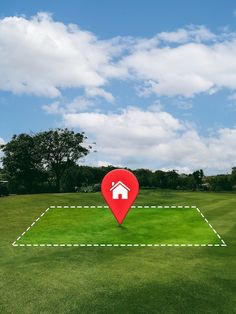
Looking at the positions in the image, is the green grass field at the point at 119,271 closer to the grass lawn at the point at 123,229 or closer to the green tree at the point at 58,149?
the grass lawn at the point at 123,229

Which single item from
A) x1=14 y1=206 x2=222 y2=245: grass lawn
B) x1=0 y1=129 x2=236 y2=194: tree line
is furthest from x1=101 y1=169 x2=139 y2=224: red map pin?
x1=0 y1=129 x2=236 y2=194: tree line

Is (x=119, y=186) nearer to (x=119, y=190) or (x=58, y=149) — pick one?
(x=119, y=190)

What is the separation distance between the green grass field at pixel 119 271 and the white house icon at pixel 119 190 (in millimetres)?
1570

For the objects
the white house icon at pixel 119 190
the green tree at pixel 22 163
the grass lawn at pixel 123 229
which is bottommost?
the grass lawn at pixel 123 229

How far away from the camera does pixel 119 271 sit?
14.0 meters

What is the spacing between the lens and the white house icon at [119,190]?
71.1 ft

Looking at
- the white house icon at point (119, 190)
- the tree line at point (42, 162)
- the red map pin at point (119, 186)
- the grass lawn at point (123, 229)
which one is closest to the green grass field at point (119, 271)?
the grass lawn at point (123, 229)

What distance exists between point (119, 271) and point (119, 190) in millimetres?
8034

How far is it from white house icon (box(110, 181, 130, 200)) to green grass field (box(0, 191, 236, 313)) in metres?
1.57

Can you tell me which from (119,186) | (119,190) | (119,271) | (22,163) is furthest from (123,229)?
(22,163)

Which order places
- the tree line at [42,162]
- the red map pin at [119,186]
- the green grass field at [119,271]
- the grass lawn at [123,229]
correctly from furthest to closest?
the tree line at [42,162] → the red map pin at [119,186] → the grass lawn at [123,229] → the green grass field at [119,271]

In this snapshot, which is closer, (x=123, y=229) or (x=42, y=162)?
(x=123, y=229)

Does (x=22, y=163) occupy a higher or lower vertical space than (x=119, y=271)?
higher

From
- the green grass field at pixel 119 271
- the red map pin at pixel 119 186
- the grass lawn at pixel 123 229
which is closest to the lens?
the green grass field at pixel 119 271
